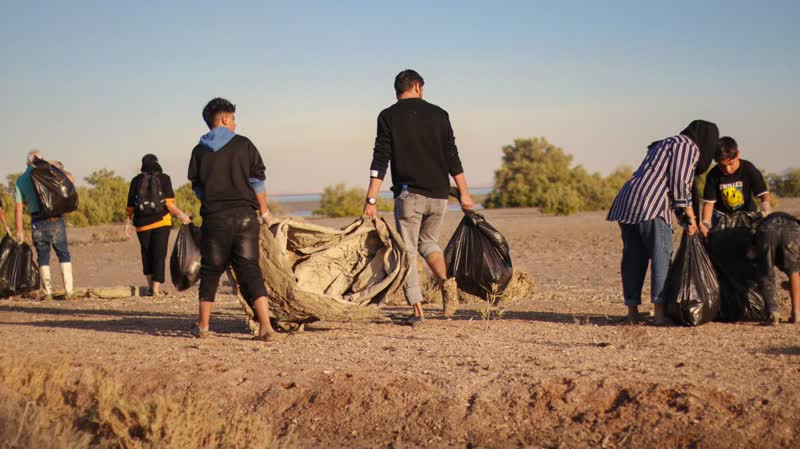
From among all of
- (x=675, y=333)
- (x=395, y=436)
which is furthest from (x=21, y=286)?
(x=675, y=333)

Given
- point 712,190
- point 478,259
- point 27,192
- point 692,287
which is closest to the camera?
point 692,287

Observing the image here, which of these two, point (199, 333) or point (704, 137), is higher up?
point (704, 137)

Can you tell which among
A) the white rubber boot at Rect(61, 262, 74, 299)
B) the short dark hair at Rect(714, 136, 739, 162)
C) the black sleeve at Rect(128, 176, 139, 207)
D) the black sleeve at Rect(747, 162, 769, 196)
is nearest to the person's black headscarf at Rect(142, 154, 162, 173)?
the black sleeve at Rect(128, 176, 139, 207)

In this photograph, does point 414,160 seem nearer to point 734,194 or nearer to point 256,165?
point 256,165

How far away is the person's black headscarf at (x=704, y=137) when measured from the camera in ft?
27.3

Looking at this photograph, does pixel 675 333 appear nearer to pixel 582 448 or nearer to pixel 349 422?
pixel 582 448

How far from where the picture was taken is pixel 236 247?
26.8 ft

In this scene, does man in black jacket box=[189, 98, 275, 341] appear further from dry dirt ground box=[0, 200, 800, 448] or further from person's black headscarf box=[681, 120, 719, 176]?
person's black headscarf box=[681, 120, 719, 176]

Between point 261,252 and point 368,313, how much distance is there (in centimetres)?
117

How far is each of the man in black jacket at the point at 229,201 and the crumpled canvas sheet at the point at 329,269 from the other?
0.66 feet

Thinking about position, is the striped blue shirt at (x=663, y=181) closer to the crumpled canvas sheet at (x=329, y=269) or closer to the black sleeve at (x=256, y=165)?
the crumpled canvas sheet at (x=329, y=269)

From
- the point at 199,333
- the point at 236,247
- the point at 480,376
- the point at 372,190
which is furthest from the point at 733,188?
the point at 199,333

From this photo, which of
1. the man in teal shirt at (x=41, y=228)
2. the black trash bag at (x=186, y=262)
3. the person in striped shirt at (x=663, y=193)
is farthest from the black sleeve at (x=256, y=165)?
the man in teal shirt at (x=41, y=228)

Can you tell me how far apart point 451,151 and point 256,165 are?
189cm
